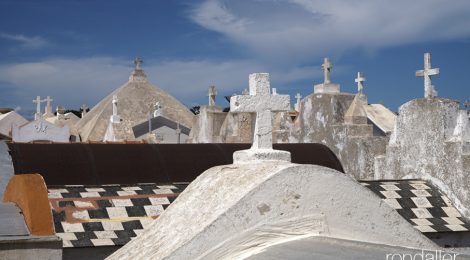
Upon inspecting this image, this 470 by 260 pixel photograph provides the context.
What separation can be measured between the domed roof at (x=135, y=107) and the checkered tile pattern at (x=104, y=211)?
62.6ft

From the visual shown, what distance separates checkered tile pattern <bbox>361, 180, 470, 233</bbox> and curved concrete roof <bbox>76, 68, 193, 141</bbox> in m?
18.9

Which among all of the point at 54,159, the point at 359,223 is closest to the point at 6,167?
the point at 54,159

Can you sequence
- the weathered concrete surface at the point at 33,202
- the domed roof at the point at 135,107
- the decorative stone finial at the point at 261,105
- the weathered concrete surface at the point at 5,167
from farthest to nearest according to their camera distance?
the domed roof at the point at 135,107
the weathered concrete surface at the point at 5,167
the weathered concrete surface at the point at 33,202
the decorative stone finial at the point at 261,105

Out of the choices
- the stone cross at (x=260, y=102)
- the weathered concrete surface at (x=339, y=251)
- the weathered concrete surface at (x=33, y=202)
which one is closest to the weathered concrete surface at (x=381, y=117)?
the weathered concrete surface at (x=33, y=202)

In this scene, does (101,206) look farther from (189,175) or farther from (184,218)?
(184,218)

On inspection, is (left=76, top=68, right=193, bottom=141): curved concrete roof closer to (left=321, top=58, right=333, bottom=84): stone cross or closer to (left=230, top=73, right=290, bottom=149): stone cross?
(left=321, top=58, right=333, bottom=84): stone cross

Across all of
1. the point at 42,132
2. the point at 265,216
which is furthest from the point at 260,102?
the point at 42,132

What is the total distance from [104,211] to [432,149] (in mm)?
4296

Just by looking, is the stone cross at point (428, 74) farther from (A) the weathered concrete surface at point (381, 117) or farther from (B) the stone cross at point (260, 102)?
(A) the weathered concrete surface at point (381, 117)

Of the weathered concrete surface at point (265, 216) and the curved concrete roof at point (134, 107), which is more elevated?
the curved concrete roof at point (134, 107)

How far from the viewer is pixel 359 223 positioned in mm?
3787

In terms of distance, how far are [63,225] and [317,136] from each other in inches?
305

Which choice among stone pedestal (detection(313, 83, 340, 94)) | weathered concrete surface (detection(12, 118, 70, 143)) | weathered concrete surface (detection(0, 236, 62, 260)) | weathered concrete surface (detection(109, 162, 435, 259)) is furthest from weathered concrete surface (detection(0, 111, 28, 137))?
→ weathered concrete surface (detection(109, 162, 435, 259))

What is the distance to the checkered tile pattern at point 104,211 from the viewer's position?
23.2ft
